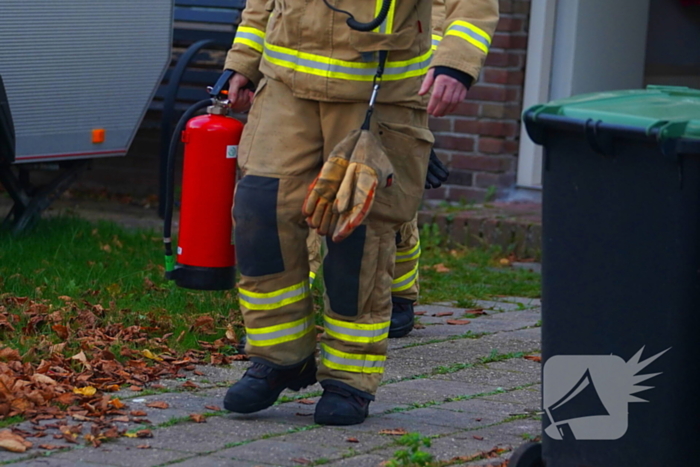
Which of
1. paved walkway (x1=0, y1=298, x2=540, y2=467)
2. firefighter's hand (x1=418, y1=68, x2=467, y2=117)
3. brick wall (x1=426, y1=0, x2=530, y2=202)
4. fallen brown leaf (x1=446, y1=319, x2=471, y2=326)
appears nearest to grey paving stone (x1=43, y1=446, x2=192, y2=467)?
paved walkway (x1=0, y1=298, x2=540, y2=467)

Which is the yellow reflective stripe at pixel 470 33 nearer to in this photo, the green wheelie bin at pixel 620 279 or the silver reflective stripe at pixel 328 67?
the silver reflective stripe at pixel 328 67

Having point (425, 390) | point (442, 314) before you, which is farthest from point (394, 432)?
point (442, 314)

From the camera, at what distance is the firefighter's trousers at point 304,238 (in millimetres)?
3355

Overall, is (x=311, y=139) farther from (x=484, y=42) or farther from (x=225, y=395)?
(x=225, y=395)

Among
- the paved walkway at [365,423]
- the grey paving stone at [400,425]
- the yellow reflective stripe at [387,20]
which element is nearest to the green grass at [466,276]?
the paved walkway at [365,423]

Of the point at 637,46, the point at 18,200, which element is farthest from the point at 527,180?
the point at 18,200

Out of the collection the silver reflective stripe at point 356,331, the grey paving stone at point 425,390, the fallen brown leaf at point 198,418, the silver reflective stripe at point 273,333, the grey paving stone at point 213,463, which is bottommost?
the grey paving stone at point 425,390

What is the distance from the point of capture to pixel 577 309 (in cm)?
275

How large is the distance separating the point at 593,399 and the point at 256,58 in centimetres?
158

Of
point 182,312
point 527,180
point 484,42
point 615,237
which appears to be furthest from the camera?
point 527,180

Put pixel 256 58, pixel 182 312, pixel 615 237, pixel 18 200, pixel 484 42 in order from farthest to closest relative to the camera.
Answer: pixel 18 200
pixel 182 312
pixel 256 58
pixel 484 42
pixel 615 237

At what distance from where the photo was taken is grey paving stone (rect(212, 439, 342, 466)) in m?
3.00

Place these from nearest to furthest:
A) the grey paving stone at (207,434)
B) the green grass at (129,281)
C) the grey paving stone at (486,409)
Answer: the grey paving stone at (207,434) < the grey paving stone at (486,409) < the green grass at (129,281)

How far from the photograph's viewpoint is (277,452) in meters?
3.06
